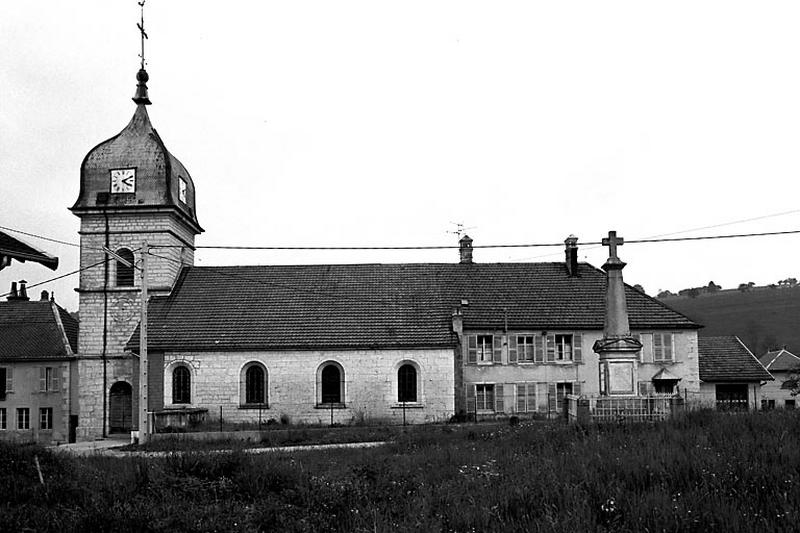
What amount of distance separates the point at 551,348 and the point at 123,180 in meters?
21.7

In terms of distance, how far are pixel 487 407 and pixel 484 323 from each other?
383 cm

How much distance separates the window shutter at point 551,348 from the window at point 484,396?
3.04m

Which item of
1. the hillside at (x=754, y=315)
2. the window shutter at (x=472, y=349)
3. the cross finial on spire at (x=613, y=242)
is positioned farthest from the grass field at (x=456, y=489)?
the hillside at (x=754, y=315)

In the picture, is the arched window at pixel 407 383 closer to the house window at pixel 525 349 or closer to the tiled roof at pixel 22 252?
the house window at pixel 525 349

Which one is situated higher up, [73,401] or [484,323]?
[484,323]

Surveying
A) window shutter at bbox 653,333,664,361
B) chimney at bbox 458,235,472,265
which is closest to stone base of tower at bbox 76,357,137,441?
chimney at bbox 458,235,472,265

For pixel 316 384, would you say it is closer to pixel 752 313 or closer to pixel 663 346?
pixel 663 346

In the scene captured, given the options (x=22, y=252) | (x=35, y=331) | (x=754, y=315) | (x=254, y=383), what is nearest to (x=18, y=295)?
(x=35, y=331)

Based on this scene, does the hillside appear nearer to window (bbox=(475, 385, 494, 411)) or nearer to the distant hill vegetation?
the distant hill vegetation

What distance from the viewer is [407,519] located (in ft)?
34.6

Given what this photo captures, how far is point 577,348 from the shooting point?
37.9 metres

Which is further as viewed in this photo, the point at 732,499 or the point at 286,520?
the point at 286,520

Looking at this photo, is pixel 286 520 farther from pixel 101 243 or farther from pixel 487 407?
pixel 101 243

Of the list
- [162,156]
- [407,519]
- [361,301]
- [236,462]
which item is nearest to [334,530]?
[407,519]
